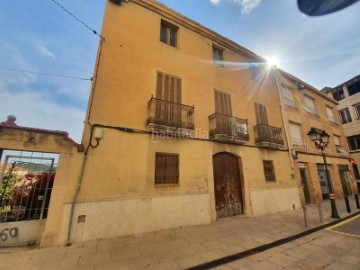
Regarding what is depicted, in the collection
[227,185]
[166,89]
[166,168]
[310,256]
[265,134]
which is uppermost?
[166,89]

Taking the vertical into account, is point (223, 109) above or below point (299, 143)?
above

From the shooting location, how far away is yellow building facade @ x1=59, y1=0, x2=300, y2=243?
5504mm

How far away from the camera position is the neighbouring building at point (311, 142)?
11.5 metres

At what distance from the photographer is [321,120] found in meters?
15.0

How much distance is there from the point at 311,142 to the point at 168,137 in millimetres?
12215

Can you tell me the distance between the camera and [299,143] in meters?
12.0

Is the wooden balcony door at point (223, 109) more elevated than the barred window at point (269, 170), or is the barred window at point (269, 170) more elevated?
the wooden balcony door at point (223, 109)

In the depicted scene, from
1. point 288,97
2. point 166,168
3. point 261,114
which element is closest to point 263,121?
point 261,114

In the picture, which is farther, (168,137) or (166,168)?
(168,137)

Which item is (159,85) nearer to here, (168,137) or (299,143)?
(168,137)

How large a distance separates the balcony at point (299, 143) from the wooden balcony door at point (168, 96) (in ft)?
30.4

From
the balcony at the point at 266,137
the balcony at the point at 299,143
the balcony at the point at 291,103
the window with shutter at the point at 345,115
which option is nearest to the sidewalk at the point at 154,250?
the balcony at the point at 266,137

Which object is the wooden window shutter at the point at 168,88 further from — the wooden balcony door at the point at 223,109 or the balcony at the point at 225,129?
the wooden balcony door at the point at 223,109

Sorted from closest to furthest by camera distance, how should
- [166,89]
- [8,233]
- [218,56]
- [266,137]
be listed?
1. [8,233]
2. [166,89]
3. [266,137]
4. [218,56]
